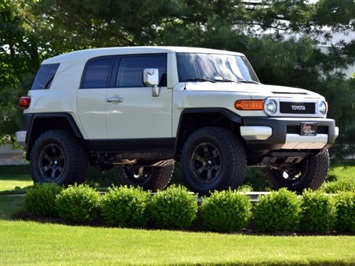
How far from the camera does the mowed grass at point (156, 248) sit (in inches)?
415

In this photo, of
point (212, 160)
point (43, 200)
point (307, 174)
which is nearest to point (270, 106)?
point (212, 160)

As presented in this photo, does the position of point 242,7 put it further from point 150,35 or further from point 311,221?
point 311,221

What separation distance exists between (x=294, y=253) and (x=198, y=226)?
108 inches

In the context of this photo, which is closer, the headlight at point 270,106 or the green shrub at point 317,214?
the green shrub at point 317,214

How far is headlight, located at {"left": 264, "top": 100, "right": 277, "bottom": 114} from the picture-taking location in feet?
45.2

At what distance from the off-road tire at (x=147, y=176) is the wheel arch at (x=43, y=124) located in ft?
4.74

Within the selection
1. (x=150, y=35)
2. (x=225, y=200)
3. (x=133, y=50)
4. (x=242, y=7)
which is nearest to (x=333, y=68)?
(x=242, y=7)

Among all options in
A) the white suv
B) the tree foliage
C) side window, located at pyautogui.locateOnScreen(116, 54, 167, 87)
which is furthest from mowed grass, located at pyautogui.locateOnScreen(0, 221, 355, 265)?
the tree foliage

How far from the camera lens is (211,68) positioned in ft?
48.6

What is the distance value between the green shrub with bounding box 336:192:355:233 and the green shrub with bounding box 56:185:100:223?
3269 millimetres

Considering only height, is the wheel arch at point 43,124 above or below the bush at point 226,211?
above

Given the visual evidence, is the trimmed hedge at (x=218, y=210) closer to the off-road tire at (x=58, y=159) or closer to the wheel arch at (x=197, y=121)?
the wheel arch at (x=197, y=121)

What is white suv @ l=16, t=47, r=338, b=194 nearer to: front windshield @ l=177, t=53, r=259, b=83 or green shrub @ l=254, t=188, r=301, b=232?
front windshield @ l=177, t=53, r=259, b=83

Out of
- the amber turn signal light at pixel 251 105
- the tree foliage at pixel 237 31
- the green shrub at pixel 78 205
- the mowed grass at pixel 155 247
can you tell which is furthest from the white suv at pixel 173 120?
the tree foliage at pixel 237 31
